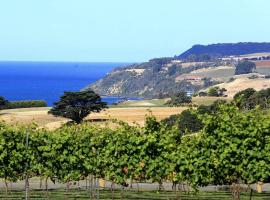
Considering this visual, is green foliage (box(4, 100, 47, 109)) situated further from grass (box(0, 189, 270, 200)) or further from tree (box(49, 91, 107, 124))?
grass (box(0, 189, 270, 200))

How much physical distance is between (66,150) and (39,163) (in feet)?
4.45

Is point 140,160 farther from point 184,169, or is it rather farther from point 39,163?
point 39,163

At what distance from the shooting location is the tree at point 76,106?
9269cm

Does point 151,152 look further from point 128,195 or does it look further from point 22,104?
point 22,104

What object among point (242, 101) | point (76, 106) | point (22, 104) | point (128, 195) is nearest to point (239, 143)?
point (242, 101)

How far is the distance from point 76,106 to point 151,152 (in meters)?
69.6

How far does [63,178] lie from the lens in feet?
86.4

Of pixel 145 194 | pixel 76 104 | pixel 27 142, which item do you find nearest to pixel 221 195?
pixel 145 194

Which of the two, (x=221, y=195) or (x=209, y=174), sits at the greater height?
(x=209, y=174)

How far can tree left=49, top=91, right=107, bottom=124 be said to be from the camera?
92.7m

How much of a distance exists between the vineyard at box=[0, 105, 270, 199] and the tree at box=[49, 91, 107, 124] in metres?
65.2

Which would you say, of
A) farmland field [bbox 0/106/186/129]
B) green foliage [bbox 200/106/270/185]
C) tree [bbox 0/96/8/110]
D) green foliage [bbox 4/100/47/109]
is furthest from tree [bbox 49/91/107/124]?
green foliage [bbox 200/106/270/185]

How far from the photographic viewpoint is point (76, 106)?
309 ft

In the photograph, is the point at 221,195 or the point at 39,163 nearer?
the point at 39,163
